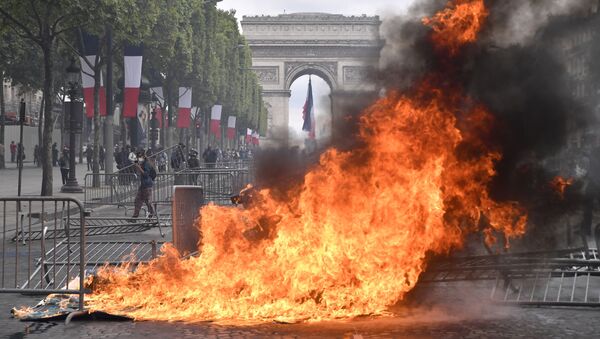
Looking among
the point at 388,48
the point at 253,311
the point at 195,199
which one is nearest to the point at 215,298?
the point at 253,311

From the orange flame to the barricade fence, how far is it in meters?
12.7

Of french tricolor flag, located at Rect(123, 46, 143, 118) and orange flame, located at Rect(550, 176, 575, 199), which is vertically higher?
french tricolor flag, located at Rect(123, 46, 143, 118)

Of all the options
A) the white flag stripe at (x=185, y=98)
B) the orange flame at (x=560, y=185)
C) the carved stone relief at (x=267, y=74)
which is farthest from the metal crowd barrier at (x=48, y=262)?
the carved stone relief at (x=267, y=74)

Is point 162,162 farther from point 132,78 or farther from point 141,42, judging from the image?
point 132,78

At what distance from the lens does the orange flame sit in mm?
9094

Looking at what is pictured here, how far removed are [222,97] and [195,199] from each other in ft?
183

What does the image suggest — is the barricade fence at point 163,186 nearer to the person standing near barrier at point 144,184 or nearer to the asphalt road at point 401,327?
the person standing near barrier at point 144,184

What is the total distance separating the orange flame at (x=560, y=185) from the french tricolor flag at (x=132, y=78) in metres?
23.6

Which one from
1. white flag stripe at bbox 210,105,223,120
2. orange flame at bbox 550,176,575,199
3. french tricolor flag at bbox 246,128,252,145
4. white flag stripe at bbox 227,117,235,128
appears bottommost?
orange flame at bbox 550,176,575,199

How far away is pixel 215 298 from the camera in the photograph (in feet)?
26.8

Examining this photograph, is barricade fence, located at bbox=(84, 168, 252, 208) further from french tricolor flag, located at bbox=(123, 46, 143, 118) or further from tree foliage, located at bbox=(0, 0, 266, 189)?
french tricolor flag, located at bbox=(123, 46, 143, 118)

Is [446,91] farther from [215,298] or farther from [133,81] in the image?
[133,81]

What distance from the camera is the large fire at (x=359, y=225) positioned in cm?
805

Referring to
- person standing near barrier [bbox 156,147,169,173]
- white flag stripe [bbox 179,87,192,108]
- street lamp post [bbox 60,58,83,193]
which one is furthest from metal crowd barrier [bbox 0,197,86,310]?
white flag stripe [bbox 179,87,192,108]
